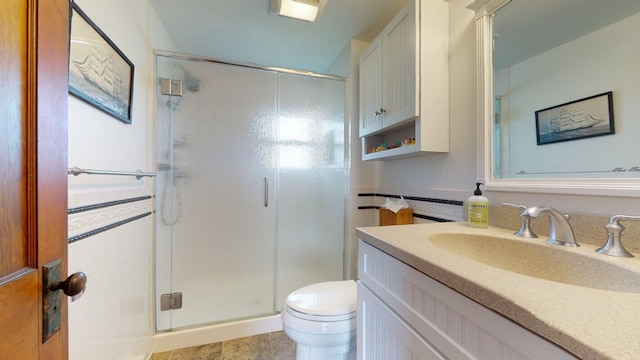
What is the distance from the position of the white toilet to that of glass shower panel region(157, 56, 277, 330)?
793 millimetres

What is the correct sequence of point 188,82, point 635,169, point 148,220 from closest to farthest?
1. point 635,169
2. point 148,220
3. point 188,82

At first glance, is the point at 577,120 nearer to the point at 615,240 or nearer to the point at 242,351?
the point at 615,240

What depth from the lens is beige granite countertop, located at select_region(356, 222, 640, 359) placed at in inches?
13.5

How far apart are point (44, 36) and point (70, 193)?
1.88 feet

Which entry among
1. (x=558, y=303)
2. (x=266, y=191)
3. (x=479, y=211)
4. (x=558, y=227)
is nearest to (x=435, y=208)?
(x=479, y=211)

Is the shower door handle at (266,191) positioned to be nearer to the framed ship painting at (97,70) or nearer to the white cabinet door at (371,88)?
the white cabinet door at (371,88)

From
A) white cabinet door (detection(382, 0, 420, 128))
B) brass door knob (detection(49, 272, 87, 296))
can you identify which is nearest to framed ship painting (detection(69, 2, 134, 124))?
brass door knob (detection(49, 272, 87, 296))

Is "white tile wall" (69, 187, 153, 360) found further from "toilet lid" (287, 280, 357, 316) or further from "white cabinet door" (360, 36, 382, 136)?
"white cabinet door" (360, 36, 382, 136)

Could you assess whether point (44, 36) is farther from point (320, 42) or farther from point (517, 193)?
point (320, 42)

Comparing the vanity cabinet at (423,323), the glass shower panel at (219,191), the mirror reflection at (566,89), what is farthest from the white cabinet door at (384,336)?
the glass shower panel at (219,191)

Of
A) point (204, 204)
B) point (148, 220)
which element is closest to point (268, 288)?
point (204, 204)

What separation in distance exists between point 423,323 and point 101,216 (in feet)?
4.02

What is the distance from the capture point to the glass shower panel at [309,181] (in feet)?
6.39

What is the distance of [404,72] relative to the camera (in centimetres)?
131
